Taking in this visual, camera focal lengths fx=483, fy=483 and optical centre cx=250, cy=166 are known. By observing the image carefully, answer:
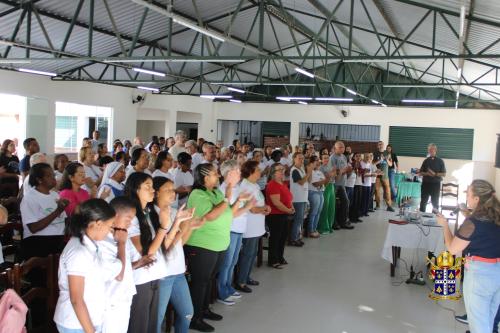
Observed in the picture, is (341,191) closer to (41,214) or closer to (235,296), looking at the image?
(235,296)

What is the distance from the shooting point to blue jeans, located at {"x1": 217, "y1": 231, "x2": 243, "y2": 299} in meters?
4.47

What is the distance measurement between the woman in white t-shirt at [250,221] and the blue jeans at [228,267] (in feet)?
0.91

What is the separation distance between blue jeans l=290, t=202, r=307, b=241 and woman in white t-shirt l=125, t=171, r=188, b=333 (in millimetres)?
4291

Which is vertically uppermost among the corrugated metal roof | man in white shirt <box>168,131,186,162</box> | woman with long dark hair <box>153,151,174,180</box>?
the corrugated metal roof

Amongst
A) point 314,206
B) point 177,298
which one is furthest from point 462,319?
point 314,206

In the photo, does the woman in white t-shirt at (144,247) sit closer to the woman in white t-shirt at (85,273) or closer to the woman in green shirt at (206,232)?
the woman in white t-shirt at (85,273)

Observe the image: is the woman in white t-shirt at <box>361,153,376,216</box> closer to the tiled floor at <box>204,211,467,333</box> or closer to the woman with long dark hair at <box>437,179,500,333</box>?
the tiled floor at <box>204,211,467,333</box>

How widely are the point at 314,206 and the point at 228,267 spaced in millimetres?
3472

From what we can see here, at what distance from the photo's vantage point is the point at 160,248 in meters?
3.02

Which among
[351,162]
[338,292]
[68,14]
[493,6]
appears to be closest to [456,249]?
[338,292]

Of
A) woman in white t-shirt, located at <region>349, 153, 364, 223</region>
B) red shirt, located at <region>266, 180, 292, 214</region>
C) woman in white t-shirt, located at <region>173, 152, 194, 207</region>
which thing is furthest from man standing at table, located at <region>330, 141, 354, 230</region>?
woman in white t-shirt, located at <region>173, 152, 194, 207</region>

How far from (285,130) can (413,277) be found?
42.0 feet

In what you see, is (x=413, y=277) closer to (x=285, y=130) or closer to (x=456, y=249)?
(x=456, y=249)

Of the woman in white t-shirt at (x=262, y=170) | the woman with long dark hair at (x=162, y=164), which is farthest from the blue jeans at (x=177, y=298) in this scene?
the woman in white t-shirt at (x=262, y=170)
